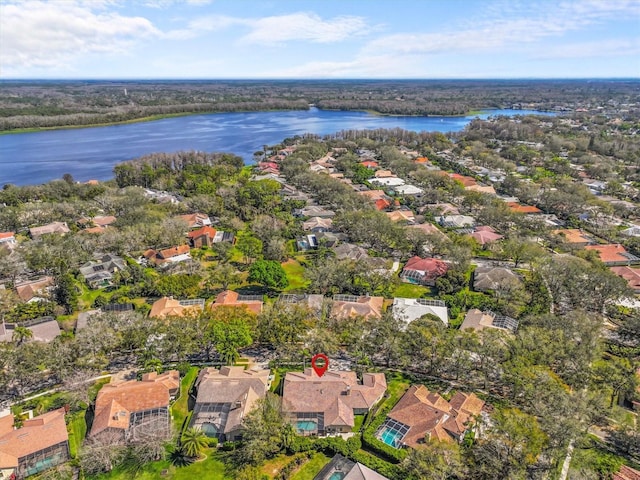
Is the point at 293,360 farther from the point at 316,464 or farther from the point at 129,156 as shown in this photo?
the point at 129,156

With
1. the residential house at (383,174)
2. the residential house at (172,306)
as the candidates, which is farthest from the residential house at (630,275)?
the residential house at (383,174)

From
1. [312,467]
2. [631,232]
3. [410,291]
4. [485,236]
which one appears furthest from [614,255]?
[312,467]

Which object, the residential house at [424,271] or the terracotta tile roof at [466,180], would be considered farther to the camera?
the terracotta tile roof at [466,180]

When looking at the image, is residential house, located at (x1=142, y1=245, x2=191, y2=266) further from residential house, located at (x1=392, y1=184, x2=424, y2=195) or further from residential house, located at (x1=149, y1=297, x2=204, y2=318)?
residential house, located at (x1=392, y1=184, x2=424, y2=195)

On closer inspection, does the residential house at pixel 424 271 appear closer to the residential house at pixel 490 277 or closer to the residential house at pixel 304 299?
the residential house at pixel 490 277

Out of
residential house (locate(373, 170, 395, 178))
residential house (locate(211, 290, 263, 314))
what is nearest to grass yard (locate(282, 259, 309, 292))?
residential house (locate(211, 290, 263, 314))

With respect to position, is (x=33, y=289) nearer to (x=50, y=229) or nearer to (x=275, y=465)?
(x=50, y=229)

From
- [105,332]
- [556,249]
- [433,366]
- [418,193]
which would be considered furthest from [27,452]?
[418,193]
